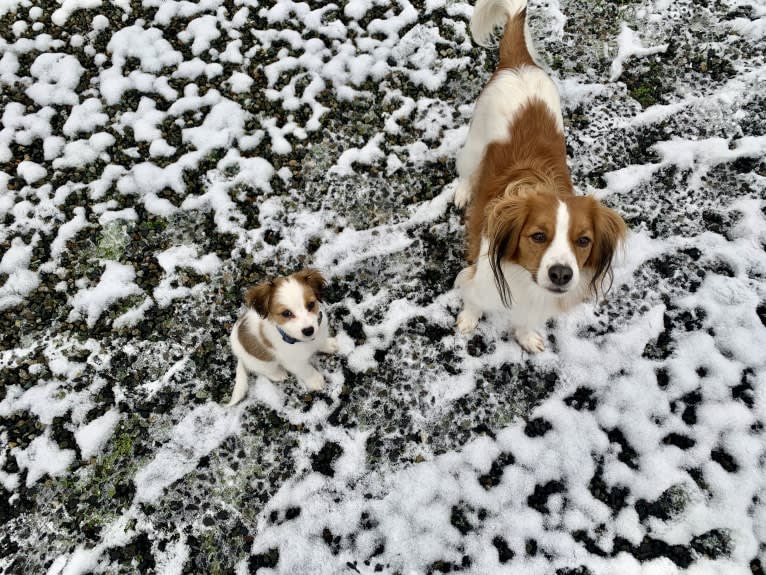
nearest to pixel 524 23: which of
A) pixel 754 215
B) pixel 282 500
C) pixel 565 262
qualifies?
pixel 565 262

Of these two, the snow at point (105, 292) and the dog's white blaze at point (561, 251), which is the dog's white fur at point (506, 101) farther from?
the snow at point (105, 292)

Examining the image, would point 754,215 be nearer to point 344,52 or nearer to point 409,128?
point 409,128

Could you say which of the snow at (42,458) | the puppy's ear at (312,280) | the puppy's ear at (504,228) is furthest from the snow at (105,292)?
the puppy's ear at (504,228)

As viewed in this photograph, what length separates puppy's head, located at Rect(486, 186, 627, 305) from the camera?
2.26 meters

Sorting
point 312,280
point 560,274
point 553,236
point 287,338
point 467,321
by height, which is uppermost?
point 553,236

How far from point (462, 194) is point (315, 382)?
1832 millimetres

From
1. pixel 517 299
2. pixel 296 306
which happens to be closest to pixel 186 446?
pixel 296 306

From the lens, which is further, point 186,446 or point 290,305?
point 186,446

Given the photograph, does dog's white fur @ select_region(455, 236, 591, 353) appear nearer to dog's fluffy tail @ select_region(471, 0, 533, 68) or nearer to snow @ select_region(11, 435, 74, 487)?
dog's fluffy tail @ select_region(471, 0, 533, 68)

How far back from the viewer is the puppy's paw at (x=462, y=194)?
3.71 m

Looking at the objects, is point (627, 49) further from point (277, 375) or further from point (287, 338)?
point (277, 375)

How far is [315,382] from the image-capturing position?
10.6 ft

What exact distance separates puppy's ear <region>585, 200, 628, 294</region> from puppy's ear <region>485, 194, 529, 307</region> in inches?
14.5

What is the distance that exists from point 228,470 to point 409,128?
305cm
